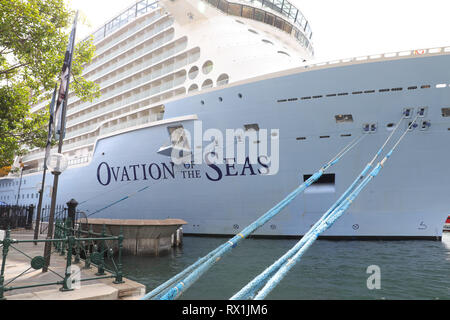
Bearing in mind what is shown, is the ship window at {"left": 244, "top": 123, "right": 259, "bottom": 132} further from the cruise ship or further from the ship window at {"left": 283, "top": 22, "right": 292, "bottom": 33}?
the ship window at {"left": 283, "top": 22, "right": 292, "bottom": 33}

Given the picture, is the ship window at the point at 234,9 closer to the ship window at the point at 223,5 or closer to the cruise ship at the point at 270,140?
the cruise ship at the point at 270,140

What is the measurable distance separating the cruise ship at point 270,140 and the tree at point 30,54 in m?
4.51

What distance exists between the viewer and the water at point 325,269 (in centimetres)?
639

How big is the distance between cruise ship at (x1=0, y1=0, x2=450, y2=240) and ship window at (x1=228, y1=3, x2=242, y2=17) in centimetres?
10

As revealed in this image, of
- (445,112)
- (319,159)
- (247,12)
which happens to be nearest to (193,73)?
(247,12)

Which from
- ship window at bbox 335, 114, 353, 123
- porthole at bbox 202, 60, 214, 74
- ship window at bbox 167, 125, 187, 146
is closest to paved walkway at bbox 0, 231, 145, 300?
ship window at bbox 167, 125, 187, 146

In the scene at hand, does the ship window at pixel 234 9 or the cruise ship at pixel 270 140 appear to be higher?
the ship window at pixel 234 9

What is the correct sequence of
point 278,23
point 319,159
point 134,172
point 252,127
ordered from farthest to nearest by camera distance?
point 278,23 < point 134,172 < point 252,127 < point 319,159

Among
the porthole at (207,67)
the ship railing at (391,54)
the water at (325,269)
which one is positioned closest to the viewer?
the water at (325,269)

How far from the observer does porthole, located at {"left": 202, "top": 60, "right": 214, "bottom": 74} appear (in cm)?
1580

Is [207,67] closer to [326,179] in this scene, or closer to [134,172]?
[134,172]

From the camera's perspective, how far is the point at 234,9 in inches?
734

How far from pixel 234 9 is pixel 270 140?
35.6 feet

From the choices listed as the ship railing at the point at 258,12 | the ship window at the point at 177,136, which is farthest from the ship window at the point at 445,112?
the ship railing at the point at 258,12
